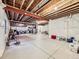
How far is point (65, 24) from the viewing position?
7312 mm

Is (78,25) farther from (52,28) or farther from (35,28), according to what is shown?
(35,28)

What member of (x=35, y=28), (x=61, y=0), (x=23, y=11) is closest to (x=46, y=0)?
(x=61, y=0)

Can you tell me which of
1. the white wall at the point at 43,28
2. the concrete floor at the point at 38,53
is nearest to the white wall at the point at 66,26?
the concrete floor at the point at 38,53

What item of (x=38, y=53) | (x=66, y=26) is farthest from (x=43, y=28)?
(x=38, y=53)

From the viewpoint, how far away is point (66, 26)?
283 inches

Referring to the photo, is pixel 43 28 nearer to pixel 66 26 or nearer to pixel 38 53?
pixel 66 26

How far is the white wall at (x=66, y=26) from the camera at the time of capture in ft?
20.3

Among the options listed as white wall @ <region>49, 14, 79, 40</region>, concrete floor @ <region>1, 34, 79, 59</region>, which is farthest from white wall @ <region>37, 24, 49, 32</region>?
concrete floor @ <region>1, 34, 79, 59</region>

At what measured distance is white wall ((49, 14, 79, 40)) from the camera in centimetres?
619

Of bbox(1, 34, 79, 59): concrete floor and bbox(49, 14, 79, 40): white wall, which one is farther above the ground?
bbox(49, 14, 79, 40): white wall

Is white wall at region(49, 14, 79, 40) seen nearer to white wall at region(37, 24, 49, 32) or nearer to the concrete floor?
the concrete floor

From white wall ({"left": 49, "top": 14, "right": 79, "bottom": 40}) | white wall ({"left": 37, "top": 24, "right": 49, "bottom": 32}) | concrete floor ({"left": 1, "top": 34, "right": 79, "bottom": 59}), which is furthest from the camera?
white wall ({"left": 37, "top": 24, "right": 49, "bottom": 32})

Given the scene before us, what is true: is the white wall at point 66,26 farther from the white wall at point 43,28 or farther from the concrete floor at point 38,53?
the white wall at point 43,28

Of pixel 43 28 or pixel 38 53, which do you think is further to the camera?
pixel 43 28
